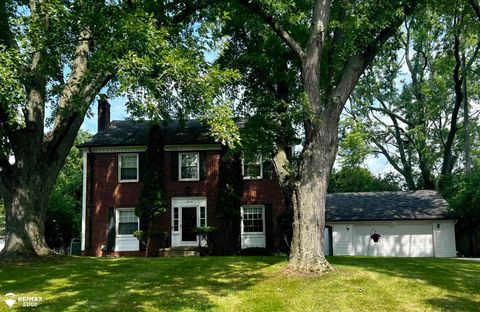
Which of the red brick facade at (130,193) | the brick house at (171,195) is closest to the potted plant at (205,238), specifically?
the brick house at (171,195)

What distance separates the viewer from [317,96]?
12.4m

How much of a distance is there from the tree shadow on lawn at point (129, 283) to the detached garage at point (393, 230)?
12.7 metres

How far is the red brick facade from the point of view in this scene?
2348 cm

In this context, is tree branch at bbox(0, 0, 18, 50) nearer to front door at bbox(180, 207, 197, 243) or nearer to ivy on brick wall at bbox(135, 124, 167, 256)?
ivy on brick wall at bbox(135, 124, 167, 256)

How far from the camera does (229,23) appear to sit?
1745 centimetres

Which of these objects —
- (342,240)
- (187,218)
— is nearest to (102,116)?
(187,218)

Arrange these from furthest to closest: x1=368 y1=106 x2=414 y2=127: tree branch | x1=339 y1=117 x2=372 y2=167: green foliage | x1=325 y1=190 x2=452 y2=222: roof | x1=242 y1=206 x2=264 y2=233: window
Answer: x1=368 y1=106 x2=414 y2=127: tree branch, x1=339 y1=117 x2=372 y2=167: green foliage, x1=325 y1=190 x2=452 y2=222: roof, x1=242 y1=206 x2=264 y2=233: window

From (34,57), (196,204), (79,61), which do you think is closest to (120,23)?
(34,57)

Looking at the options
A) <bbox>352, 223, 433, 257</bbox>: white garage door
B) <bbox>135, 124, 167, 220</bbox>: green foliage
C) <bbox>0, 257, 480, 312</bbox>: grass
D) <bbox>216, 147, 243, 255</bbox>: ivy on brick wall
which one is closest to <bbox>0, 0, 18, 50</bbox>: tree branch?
<bbox>0, 257, 480, 312</bbox>: grass

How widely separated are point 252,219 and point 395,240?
8.52 metres

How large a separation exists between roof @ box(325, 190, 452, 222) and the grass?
12.9 meters

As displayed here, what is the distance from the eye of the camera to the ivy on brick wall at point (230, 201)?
2217cm

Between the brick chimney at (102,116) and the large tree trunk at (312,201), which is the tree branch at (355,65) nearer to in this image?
the large tree trunk at (312,201)

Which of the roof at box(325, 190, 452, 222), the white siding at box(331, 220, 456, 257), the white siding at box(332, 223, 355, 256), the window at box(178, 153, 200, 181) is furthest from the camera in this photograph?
the white siding at box(332, 223, 355, 256)
